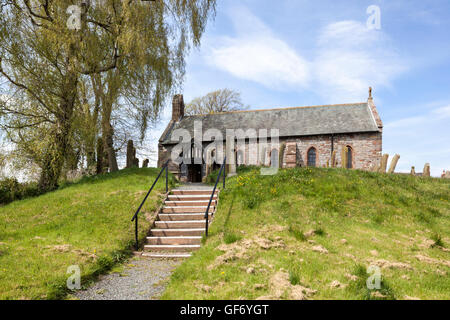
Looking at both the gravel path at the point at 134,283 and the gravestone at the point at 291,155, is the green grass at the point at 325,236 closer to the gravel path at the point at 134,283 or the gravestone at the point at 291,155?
the gravel path at the point at 134,283

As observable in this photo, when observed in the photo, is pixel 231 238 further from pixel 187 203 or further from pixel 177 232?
pixel 187 203

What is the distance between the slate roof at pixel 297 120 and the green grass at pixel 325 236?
1160 cm

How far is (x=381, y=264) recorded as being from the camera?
22.4ft

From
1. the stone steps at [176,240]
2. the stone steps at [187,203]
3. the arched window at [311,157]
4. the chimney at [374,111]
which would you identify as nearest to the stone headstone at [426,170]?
the chimney at [374,111]

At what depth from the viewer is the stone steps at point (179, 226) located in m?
9.13

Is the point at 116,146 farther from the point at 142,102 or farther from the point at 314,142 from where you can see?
the point at 314,142

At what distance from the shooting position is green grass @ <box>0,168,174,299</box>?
6.49 m

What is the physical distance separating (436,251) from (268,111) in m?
23.3

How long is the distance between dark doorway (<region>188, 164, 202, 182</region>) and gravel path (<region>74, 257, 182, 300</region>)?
18.5m

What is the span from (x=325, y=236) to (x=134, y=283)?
5440 millimetres

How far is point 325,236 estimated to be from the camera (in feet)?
28.2

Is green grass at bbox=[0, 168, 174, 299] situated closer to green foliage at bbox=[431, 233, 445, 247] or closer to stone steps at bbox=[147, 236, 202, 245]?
stone steps at bbox=[147, 236, 202, 245]

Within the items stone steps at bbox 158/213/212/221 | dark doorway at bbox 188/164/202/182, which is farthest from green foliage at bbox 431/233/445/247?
dark doorway at bbox 188/164/202/182

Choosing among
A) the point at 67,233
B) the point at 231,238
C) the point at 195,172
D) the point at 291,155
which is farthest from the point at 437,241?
the point at 195,172
